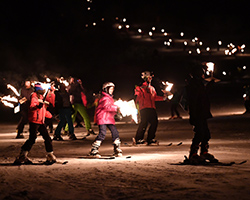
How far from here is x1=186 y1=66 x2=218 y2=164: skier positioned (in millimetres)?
10828

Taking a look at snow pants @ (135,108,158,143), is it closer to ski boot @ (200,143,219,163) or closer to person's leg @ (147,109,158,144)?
person's leg @ (147,109,158,144)

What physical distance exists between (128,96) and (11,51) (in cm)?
2534

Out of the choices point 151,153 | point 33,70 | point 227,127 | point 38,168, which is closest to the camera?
point 38,168

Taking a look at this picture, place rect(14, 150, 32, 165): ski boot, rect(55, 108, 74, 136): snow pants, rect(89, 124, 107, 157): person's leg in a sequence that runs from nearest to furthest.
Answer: rect(14, 150, 32, 165): ski boot → rect(89, 124, 107, 157): person's leg → rect(55, 108, 74, 136): snow pants

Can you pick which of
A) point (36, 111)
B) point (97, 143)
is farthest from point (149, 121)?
point (36, 111)

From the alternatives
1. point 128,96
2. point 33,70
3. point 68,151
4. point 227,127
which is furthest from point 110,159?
point 33,70

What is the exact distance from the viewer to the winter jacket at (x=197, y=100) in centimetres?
1094

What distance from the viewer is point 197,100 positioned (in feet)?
36.2

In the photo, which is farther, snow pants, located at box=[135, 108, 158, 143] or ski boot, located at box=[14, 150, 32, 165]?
snow pants, located at box=[135, 108, 158, 143]

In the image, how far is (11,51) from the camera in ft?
215

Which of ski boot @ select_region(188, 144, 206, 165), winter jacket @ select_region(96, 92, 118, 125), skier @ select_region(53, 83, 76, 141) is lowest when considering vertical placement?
ski boot @ select_region(188, 144, 206, 165)

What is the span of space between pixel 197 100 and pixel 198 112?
237 millimetres

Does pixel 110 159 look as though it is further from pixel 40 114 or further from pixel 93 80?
pixel 93 80

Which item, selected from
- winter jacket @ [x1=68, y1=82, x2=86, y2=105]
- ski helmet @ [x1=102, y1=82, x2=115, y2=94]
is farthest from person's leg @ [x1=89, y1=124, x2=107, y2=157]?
winter jacket @ [x1=68, y1=82, x2=86, y2=105]
